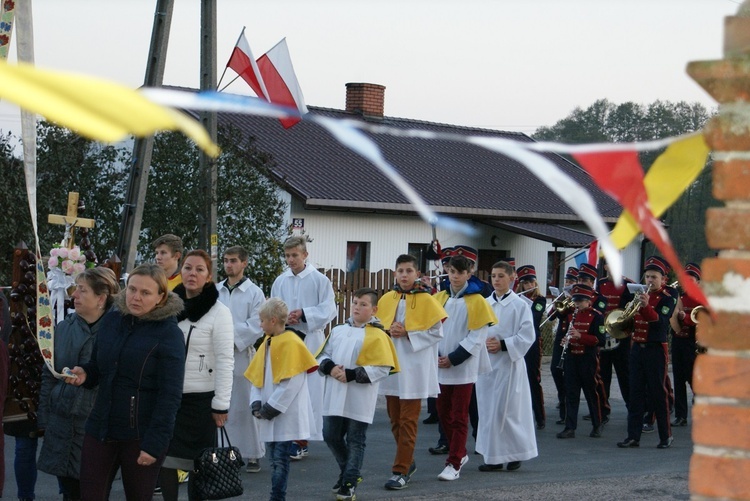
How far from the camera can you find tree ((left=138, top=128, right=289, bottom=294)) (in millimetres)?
18281

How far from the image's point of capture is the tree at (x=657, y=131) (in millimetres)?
39750

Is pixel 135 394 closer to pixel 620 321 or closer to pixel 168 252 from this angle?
pixel 168 252

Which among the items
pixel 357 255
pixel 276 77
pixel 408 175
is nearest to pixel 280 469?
pixel 276 77

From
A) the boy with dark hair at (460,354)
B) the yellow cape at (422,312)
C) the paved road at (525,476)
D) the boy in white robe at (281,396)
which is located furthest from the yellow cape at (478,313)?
the boy in white robe at (281,396)

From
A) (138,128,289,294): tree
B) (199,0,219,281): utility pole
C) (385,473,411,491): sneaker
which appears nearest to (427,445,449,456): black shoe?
(385,473,411,491): sneaker

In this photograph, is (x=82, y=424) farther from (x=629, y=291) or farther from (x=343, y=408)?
(x=629, y=291)

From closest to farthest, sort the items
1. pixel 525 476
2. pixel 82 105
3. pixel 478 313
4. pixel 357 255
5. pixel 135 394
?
pixel 82 105 → pixel 135 394 → pixel 478 313 → pixel 525 476 → pixel 357 255

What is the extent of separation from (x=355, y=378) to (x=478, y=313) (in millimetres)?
1769

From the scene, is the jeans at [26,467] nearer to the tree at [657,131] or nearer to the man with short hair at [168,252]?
the man with short hair at [168,252]

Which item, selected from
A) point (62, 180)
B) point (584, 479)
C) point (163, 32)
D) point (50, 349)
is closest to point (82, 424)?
point (50, 349)

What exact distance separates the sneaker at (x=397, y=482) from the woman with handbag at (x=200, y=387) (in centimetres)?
222

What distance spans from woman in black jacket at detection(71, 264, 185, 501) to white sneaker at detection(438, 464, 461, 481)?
3743mm

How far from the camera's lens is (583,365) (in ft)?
40.0

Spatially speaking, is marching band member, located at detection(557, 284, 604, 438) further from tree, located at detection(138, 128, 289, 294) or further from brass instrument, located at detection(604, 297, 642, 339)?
tree, located at detection(138, 128, 289, 294)
